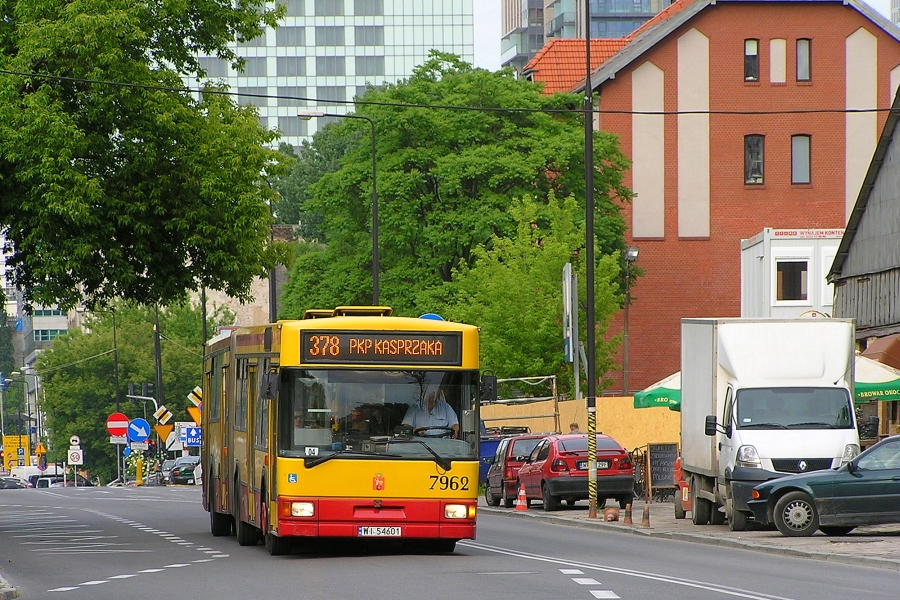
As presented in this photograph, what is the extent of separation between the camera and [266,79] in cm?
15812

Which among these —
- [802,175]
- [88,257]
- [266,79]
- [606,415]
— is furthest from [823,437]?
[266,79]

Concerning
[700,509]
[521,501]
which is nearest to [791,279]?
[521,501]

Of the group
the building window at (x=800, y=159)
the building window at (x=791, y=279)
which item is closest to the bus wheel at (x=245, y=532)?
the building window at (x=791, y=279)

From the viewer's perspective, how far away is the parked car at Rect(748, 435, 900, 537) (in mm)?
21500

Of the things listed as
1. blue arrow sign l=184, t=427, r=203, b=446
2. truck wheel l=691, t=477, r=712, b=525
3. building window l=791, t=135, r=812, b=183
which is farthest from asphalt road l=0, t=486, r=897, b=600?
building window l=791, t=135, r=812, b=183

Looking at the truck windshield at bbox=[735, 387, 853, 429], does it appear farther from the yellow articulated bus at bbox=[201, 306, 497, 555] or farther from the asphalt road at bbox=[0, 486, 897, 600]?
the yellow articulated bus at bbox=[201, 306, 497, 555]

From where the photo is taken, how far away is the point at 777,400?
79.5 ft

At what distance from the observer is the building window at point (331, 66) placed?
519 feet

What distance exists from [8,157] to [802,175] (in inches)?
1732

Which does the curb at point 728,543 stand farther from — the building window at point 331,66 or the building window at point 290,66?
the building window at point 290,66

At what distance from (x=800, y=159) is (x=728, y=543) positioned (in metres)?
42.7

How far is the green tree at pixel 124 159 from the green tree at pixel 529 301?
805 inches

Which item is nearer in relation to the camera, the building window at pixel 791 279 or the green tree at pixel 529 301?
the green tree at pixel 529 301

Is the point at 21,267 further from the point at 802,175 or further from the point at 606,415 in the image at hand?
the point at 802,175
